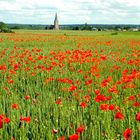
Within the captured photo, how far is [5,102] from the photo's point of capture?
19.4 feet

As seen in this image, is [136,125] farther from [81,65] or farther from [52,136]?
[81,65]

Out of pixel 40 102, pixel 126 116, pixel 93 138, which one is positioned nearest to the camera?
pixel 93 138

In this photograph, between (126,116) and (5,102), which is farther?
(5,102)

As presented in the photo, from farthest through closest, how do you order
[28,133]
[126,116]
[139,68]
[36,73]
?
[139,68] → [36,73] → [126,116] → [28,133]

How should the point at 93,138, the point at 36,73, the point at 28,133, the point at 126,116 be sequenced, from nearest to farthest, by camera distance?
1. the point at 93,138
2. the point at 28,133
3. the point at 126,116
4. the point at 36,73

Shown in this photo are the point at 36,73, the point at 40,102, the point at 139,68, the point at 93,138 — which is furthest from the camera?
the point at 139,68

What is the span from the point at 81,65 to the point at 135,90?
11.6 ft

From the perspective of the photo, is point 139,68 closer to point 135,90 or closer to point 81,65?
point 81,65

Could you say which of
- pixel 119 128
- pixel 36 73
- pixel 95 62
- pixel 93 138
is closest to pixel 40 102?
pixel 119 128

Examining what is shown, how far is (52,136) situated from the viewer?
395 centimetres

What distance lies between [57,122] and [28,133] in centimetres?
38

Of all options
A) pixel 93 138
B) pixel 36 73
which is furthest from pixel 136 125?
pixel 36 73

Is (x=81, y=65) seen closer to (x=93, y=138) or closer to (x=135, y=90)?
(x=135, y=90)

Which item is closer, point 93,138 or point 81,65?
point 93,138
